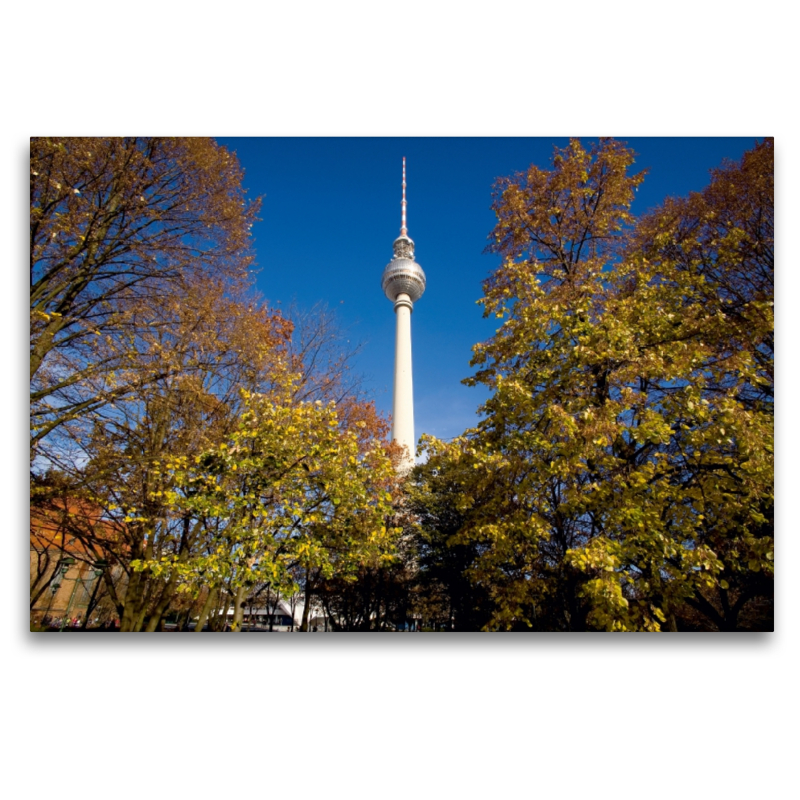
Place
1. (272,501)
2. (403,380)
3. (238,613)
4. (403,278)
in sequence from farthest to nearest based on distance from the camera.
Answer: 1. (403,278)
2. (403,380)
3. (238,613)
4. (272,501)

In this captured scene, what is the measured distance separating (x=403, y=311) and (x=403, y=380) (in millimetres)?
4794

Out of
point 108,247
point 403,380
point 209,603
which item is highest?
point 403,380

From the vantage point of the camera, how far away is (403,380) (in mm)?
24188

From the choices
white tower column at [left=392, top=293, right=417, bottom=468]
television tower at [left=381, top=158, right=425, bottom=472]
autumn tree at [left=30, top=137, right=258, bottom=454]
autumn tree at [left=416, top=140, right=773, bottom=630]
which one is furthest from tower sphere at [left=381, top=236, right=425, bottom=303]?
autumn tree at [left=30, top=137, right=258, bottom=454]

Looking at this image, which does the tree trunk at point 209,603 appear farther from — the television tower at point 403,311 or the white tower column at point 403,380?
the television tower at point 403,311

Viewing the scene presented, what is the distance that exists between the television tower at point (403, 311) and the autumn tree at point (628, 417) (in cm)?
1856

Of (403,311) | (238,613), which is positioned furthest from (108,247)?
(403,311)

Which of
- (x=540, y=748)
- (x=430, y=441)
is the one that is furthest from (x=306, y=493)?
(x=540, y=748)

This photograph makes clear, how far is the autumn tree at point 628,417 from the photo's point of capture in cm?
323

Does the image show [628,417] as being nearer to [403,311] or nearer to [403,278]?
[403,311]

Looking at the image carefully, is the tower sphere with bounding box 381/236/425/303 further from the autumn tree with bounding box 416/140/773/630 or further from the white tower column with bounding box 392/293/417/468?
the autumn tree with bounding box 416/140/773/630

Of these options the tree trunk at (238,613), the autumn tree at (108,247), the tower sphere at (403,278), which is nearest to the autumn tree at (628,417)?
the tree trunk at (238,613)
